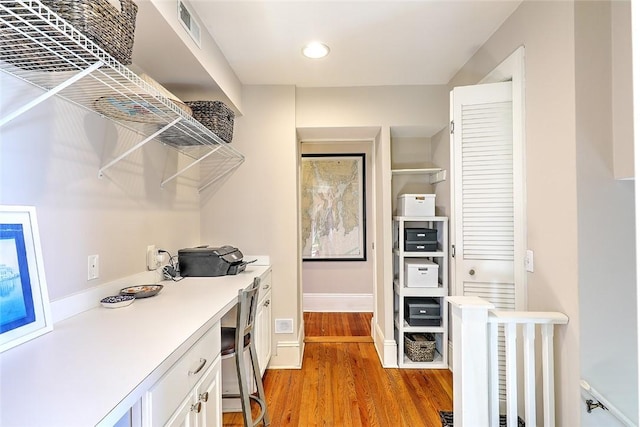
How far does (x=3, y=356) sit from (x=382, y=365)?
8.31 ft

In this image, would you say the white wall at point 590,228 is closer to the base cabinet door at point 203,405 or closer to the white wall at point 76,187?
the base cabinet door at point 203,405

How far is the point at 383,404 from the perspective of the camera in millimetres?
2154

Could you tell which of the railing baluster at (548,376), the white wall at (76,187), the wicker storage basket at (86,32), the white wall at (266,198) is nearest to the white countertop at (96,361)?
the white wall at (76,187)

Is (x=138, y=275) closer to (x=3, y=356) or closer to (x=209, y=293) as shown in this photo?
(x=209, y=293)

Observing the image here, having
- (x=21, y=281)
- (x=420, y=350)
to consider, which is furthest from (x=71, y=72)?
(x=420, y=350)

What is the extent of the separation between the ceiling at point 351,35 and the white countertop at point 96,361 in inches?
62.8

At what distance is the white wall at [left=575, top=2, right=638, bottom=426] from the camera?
130 cm

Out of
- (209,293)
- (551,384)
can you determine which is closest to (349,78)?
(209,293)

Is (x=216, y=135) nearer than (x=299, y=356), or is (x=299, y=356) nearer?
(x=216, y=135)

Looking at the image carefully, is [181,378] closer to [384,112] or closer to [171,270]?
[171,270]

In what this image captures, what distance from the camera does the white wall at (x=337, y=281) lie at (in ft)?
13.9

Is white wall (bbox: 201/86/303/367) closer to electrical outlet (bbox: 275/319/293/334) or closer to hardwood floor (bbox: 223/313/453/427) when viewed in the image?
electrical outlet (bbox: 275/319/293/334)

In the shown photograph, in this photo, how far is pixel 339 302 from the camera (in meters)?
4.24

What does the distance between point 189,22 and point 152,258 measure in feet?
4.47
